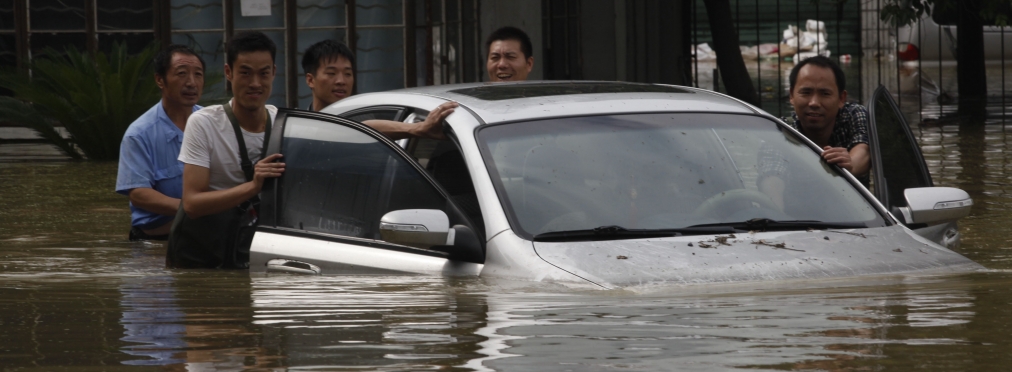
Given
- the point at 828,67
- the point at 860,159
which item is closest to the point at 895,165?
the point at 860,159

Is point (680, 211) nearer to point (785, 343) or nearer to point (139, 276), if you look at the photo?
point (785, 343)

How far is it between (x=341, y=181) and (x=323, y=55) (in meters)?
2.20

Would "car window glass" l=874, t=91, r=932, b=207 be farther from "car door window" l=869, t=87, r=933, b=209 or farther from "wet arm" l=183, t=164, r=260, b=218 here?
"wet arm" l=183, t=164, r=260, b=218

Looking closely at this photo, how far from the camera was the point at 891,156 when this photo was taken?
5312mm

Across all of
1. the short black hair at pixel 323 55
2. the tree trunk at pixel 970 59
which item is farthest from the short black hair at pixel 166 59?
the tree trunk at pixel 970 59

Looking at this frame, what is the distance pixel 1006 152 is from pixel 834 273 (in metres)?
8.88

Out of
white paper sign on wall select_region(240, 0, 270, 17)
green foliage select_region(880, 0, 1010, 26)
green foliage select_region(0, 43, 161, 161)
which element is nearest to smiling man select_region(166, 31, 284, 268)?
green foliage select_region(0, 43, 161, 161)

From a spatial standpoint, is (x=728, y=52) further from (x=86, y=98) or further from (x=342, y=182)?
(x=342, y=182)

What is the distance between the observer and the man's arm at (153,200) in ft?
21.3

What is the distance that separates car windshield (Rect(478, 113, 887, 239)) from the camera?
14.2ft

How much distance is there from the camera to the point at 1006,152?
12281 millimetres

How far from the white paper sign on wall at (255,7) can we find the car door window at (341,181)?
10.1 meters

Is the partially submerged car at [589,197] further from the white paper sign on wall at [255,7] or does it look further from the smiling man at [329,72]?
the white paper sign on wall at [255,7]

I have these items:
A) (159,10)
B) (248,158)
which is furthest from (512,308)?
(159,10)
